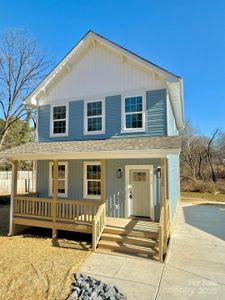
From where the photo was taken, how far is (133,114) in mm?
10070

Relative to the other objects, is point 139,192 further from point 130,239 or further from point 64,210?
point 64,210

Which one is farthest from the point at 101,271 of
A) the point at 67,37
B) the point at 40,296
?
the point at 67,37

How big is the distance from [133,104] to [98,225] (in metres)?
5.62

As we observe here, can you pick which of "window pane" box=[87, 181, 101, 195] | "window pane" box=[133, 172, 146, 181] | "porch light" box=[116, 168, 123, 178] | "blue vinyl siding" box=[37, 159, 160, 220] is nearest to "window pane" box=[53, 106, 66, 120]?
"blue vinyl siding" box=[37, 159, 160, 220]

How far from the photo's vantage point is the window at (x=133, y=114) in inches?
391

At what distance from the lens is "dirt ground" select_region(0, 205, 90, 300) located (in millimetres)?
4883

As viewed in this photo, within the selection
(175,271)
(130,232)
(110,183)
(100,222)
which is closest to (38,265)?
(100,222)

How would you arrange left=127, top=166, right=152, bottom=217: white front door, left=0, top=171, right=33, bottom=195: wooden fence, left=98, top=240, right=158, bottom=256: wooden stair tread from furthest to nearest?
left=0, top=171, right=33, bottom=195: wooden fence < left=127, top=166, right=152, bottom=217: white front door < left=98, top=240, right=158, bottom=256: wooden stair tread

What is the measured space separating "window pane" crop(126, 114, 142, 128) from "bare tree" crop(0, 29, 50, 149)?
603 inches

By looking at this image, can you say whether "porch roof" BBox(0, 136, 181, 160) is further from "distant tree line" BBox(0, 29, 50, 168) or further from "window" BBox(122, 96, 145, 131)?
"distant tree line" BBox(0, 29, 50, 168)

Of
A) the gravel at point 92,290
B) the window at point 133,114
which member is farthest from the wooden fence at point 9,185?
the gravel at point 92,290

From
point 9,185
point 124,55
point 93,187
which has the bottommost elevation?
point 9,185

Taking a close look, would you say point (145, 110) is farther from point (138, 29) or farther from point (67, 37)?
point (67, 37)

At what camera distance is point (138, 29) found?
38.2 ft
